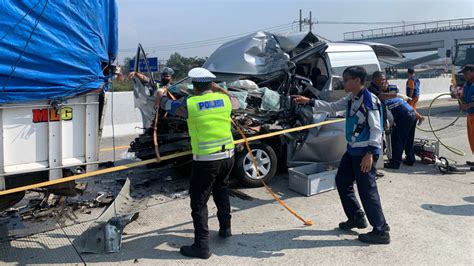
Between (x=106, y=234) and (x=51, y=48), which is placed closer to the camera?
(x=51, y=48)

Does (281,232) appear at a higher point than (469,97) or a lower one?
lower

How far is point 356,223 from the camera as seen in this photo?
4.55 meters

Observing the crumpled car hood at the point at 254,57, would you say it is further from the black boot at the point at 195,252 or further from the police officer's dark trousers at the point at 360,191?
the black boot at the point at 195,252

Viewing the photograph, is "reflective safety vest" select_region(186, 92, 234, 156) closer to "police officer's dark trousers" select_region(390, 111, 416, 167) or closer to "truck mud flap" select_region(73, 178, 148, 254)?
"truck mud flap" select_region(73, 178, 148, 254)

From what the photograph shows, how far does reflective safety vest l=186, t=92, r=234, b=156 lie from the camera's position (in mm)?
3975

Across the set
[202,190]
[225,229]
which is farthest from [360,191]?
[202,190]

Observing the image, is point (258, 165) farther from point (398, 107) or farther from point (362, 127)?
point (398, 107)

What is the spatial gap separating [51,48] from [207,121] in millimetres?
1602

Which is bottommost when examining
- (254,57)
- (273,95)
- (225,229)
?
(225,229)

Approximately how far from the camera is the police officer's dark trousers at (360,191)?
13.9 ft

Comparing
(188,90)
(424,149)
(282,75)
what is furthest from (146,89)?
(424,149)

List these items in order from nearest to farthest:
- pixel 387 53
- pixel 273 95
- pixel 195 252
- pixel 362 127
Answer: pixel 195 252 → pixel 362 127 → pixel 273 95 → pixel 387 53

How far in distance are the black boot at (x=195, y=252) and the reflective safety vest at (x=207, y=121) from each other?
0.94 metres

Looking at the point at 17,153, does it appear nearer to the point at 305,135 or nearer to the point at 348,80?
the point at 348,80
